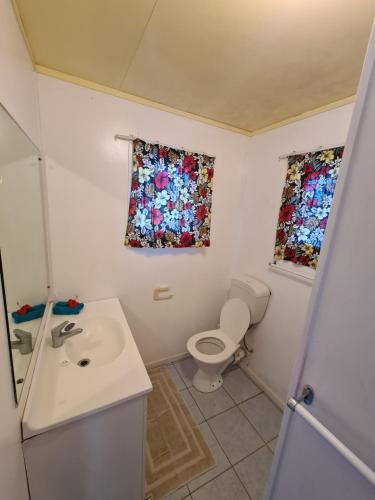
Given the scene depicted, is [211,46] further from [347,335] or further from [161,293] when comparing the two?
[161,293]

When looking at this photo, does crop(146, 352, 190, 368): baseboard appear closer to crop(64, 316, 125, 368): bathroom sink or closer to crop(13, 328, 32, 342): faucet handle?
crop(64, 316, 125, 368): bathroom sink

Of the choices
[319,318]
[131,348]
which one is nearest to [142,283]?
[131,348]

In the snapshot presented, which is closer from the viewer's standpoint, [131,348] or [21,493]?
[21,493]

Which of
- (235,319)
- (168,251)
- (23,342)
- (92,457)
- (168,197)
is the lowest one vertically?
(92,457)

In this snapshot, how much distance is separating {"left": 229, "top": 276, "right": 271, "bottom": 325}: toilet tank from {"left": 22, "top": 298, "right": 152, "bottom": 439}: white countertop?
1.10 m

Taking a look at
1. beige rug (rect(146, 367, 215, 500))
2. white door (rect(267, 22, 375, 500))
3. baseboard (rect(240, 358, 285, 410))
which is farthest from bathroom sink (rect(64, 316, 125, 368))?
baseboard (rect(240, 358, 285, 410))

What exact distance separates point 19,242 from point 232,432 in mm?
1872

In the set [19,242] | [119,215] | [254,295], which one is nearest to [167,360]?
[254,295]

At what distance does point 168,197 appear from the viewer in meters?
1.69

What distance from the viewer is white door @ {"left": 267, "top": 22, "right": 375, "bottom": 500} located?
0.52 meters

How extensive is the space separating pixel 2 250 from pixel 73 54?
1171 millimetres

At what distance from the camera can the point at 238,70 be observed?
3.75ft

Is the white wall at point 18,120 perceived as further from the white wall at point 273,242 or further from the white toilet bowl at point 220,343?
the white wall at point 273,242

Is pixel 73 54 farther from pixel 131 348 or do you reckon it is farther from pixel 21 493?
pixel 21 493
